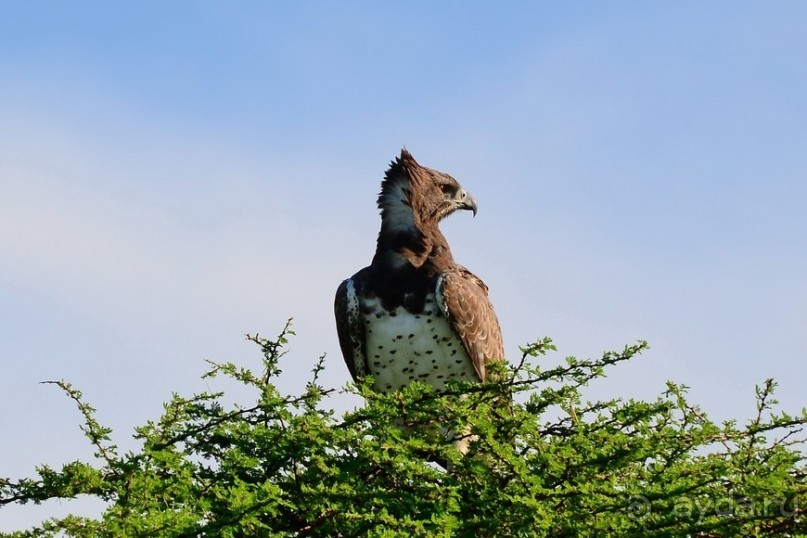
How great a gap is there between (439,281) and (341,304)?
33.4 inches

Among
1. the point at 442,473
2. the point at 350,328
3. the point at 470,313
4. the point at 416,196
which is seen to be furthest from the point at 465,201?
the point at 442,473

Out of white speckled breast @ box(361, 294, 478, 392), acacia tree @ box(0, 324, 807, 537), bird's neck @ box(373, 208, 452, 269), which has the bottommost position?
acacia tree @ box(0, 324, 807, 537)

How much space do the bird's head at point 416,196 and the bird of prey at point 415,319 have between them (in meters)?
0.31

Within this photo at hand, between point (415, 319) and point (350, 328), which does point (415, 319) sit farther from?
point (350, 328)

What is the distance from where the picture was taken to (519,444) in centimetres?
555

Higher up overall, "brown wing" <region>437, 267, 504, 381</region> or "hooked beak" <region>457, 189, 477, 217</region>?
"hooked beak" <region>457, 189, 477, 217</region>

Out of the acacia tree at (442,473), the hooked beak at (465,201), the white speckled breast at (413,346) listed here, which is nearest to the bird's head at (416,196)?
the hooked beak at (465,201)

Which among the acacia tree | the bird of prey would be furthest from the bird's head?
the acacia tree

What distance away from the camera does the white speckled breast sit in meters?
9.01

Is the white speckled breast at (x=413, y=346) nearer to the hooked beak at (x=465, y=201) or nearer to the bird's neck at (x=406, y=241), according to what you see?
the bird's neck at (x=406, y=241)

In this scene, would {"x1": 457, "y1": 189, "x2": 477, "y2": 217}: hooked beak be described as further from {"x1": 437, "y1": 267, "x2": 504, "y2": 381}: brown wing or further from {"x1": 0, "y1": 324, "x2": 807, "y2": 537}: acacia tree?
{"x1": 0, "y1": 324, "x2": 807, "y2": 537}: acacia tree

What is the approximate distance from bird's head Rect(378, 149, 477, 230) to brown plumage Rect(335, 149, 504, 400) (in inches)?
12.2

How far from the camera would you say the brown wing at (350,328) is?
921 centimetres

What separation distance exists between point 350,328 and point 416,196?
4.71 ft
